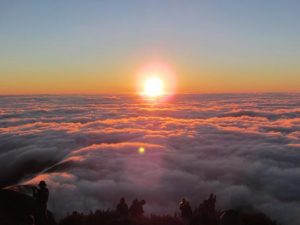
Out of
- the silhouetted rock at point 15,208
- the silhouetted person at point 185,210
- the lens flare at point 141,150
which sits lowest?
the lens flare at point 141,150

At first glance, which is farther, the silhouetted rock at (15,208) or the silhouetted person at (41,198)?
the silhouetted rock at (15,208)

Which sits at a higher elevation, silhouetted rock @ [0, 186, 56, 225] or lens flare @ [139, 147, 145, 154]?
silhouetted rock @ [0, 186, 56, 225]

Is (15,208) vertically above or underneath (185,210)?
above

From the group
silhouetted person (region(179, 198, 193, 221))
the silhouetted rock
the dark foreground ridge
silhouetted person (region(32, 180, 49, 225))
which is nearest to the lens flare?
the dark foreground ridge

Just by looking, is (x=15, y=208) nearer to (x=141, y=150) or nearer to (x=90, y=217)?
(x=90, y=217)

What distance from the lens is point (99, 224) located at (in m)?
24.2

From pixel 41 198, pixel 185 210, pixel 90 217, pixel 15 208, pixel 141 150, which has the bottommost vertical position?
pixel 141 150

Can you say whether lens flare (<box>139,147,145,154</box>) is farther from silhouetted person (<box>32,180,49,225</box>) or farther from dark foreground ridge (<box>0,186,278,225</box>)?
silhouetted person (<box>32,180,49,225</box>)

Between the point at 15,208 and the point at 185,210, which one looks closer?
the point at 15,208

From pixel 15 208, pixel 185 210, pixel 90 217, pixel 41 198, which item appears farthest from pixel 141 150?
pixel 41 198

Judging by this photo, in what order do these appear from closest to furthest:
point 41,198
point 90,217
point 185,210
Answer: point 41,198
point 90,217
point 185,210

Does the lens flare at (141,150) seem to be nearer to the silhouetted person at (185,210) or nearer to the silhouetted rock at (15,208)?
the silhouetted person at (185,210)

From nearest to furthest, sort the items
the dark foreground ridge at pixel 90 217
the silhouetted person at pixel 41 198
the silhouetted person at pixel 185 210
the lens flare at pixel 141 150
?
the silhouetted person at pixel 41 198 → the dark foreground ridge at pixel 90 217 → the silhouetted person at pixel 185 210 → the lens flare at pixel 141 150

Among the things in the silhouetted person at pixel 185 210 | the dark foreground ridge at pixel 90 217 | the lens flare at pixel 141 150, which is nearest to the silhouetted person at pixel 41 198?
the dark foreground ridge at pixel 90 217
